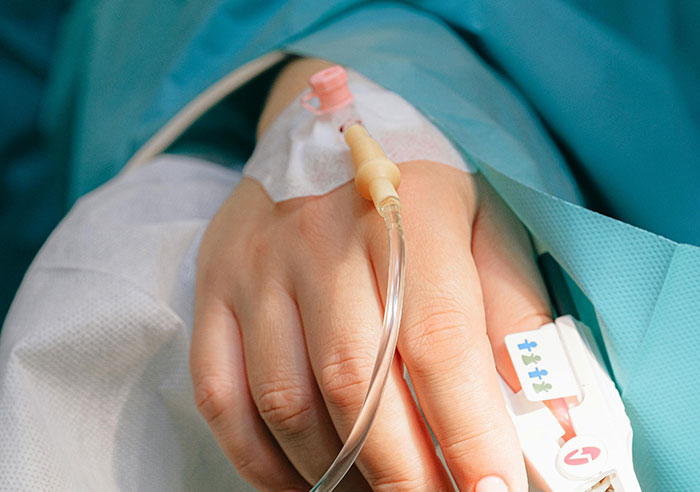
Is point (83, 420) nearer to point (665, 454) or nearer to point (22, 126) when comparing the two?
point (665, 454)

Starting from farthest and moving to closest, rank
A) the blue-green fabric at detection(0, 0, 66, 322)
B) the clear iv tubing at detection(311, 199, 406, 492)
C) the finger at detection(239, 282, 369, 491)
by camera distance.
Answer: the blue-green fabric at detection(0, 0, 66, 322) → the finger at detection(239, 282, 369, 491) → the clear iv tubing at detection(311, 199, 406, 492)

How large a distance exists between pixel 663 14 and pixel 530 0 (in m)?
0.14

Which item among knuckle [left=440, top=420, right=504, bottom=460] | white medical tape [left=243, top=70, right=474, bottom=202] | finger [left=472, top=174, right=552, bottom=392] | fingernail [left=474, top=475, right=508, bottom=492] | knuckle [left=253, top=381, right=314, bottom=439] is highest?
white medical tape [left=243, top=70, right=474, bottom=202]

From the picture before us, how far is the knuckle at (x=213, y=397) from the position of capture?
57 cm

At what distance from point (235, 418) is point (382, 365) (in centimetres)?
A: 19

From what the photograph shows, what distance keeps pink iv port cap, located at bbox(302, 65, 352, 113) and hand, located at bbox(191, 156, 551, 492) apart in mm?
102

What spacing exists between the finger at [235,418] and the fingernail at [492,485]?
19 cm

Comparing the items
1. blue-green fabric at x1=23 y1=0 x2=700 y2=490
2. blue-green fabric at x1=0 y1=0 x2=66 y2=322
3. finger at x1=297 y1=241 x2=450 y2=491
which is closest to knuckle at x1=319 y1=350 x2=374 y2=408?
finger at x1=297 y1=241 x2=450 y2=491

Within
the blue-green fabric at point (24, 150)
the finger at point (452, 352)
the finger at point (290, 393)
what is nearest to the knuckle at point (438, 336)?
the finger at point (452, 352)

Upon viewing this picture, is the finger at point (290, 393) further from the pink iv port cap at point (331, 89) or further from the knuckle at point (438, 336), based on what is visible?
the pink iv port cap at point (331, 89)

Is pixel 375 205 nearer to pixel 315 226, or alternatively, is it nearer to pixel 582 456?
pixel 315 226

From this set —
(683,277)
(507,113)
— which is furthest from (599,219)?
(507,113)

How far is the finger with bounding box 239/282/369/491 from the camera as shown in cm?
54

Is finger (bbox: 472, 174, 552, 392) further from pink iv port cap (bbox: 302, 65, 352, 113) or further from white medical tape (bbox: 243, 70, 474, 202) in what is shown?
pink iv port cap (bbox: 302, 65, 352, 113)
